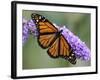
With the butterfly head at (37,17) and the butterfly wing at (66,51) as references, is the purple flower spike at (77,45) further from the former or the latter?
the butterfly head at (37,17)

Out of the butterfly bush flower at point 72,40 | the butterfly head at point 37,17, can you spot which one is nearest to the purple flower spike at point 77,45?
the butterfly bush flower at point 72,40

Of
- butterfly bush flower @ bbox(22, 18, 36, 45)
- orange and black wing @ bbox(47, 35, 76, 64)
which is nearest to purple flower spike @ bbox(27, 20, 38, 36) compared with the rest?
butterfly bush flower @ bbox(22, 18, 36, 45)

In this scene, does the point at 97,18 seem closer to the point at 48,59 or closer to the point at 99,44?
the point at 99,44

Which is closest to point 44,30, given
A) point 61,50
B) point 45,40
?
point 45,40

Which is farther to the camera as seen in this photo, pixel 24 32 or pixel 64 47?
pixel 64 47

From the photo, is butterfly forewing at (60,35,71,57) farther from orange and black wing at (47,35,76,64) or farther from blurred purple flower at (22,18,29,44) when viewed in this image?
blurred purple flower at (22,18,29,44)

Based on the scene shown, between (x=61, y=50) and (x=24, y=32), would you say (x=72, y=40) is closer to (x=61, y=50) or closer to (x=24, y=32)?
(x=61, y=50)

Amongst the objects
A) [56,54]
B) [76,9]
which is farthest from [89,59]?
[76,9]
